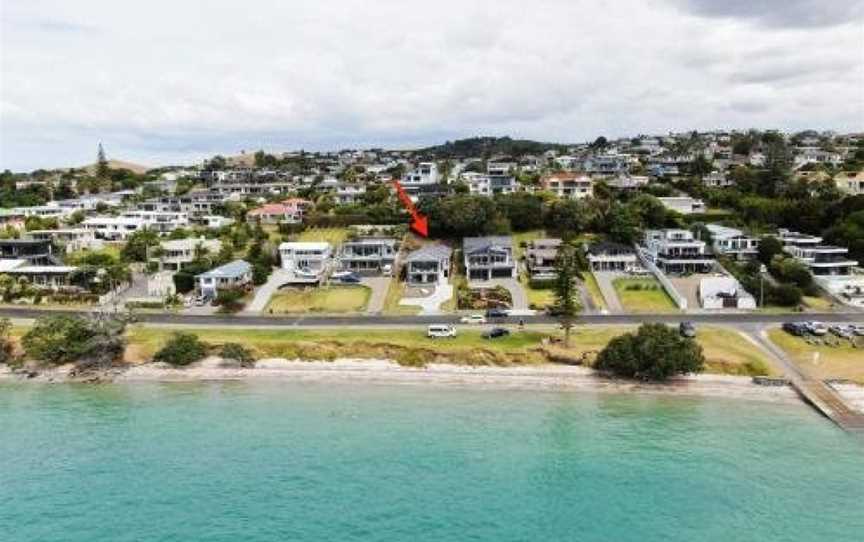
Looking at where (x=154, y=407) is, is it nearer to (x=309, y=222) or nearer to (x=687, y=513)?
(x=687, y=513)

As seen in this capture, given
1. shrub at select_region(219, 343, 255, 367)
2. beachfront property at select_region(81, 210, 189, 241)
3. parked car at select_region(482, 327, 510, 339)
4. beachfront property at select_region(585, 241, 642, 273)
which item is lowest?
shrub at select_region(219, 343, 255, 367)

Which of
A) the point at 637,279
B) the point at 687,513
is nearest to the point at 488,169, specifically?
the point at 637,279

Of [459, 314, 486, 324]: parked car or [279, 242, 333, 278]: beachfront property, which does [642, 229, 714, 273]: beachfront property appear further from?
[279, 242, 333, 278]: beachfront property

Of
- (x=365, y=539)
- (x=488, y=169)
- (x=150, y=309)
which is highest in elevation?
(x=488, y=169)

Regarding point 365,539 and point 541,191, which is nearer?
point 365,539

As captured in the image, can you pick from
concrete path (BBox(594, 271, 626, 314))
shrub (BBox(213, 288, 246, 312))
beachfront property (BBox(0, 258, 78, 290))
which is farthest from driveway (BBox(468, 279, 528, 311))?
beachfront property (BBox(0, 258, 78, 290))

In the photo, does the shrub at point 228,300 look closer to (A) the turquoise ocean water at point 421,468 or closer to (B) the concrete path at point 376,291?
(B) the concrete path at point 376,291
